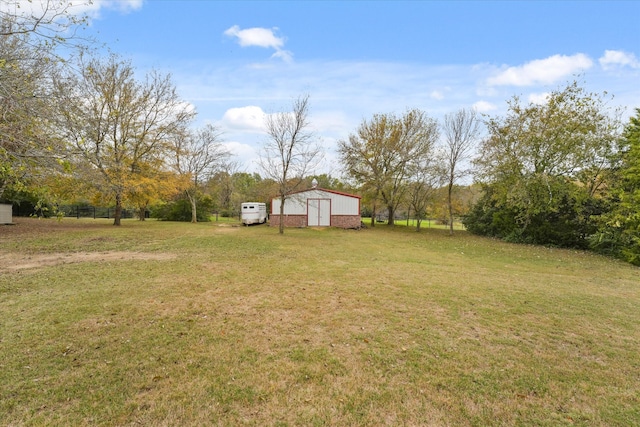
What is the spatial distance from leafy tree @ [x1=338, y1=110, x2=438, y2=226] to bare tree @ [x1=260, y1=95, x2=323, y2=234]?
362 inches

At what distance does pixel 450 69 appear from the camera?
14953 millimetres

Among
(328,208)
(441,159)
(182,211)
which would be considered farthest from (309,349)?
(182,211)

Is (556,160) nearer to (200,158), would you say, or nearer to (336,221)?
(336,221)

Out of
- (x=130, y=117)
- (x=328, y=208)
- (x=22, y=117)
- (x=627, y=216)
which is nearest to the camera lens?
(x=22, y=117)

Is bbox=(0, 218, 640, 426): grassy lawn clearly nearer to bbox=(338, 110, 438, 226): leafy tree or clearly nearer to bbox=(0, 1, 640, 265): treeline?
bbox=(0, 1, 640, 265): treeline

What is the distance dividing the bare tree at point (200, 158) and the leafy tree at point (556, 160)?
24.0 meters

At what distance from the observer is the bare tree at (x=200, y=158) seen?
2734cm

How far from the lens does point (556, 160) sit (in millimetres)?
16812

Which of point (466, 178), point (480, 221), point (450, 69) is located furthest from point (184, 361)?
point (480, 221)

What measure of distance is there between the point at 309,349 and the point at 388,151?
77.0 ft

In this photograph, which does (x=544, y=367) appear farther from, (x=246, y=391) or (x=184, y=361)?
A: (x=184, y=361)

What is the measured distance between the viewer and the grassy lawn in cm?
263

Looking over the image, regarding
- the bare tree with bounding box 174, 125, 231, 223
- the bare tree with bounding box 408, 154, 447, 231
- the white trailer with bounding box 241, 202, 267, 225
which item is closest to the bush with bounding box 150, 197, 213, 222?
the bare tree with bounding box 174, 125, 231, 223

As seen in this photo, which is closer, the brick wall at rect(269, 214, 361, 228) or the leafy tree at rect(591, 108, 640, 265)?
the leafy tree at rect(591, 108, 640, 265)
